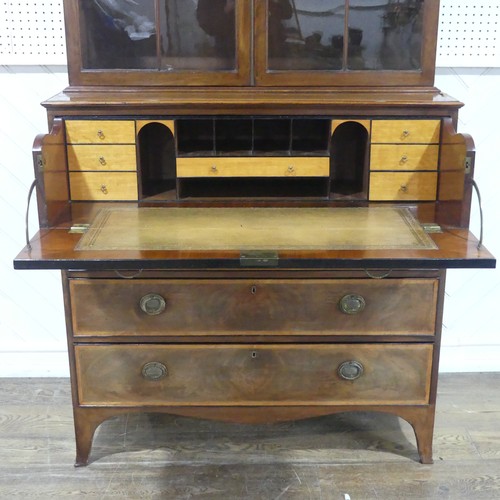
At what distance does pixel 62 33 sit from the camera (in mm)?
2516

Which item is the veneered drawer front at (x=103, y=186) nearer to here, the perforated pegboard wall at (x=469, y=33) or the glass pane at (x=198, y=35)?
the glass pane at (x=198, y=35)

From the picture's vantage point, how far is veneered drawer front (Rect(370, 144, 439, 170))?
2.24m

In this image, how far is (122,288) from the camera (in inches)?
81.3

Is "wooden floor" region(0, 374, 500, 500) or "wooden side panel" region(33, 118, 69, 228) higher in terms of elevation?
"wooden side panel" region(33, 118, 69, 228)

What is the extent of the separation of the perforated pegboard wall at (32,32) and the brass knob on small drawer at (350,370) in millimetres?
1444

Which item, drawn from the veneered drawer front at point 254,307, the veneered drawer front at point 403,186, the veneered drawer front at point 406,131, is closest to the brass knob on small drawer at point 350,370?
the veneered drawer front at point 254,307

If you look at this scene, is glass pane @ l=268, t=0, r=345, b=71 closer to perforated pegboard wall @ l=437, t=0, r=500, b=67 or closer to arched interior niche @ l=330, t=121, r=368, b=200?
arched interior niche @ l=330, t=121, r=368, b=200

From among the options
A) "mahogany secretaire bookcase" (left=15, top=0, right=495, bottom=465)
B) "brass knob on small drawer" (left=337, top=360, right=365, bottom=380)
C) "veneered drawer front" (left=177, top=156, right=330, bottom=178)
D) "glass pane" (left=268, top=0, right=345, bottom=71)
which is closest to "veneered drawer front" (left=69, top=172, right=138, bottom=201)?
"mahogany secretaire bookcase" (left=15, top=0, right=495, bottom=465)

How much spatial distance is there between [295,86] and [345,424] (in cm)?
121

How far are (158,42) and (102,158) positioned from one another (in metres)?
0.41

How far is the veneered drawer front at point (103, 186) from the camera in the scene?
2.26 meters

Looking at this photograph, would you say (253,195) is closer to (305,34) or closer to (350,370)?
(305,34)

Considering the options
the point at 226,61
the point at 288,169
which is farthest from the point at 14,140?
the point at 288,169

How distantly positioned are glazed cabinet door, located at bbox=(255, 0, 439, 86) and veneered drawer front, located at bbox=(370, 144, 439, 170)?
8.4 inches
